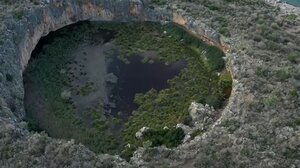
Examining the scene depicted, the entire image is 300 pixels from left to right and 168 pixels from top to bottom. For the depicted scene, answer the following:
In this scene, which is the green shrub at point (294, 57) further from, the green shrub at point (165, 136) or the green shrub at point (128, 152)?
the green shrub at point (128, 152)

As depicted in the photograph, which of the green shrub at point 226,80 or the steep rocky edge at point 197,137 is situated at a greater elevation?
the steep rocky edge at point 197,137

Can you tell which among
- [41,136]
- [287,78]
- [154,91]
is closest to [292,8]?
[287,78]

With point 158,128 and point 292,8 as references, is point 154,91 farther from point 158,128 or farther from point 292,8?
point 292,8

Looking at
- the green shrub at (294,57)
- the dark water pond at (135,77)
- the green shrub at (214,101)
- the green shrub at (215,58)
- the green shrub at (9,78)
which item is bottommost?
the dark water pond at (135,77)

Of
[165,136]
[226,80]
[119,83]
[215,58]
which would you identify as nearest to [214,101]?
[226,80]

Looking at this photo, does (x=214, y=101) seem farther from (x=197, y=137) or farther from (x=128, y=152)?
(x=128, y=152)

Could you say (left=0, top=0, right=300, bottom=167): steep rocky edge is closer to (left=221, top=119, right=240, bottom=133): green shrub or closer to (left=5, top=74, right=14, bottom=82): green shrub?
(left=5, top=74, right=14, bottom=82): green shrub

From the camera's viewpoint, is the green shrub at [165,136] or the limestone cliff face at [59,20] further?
the limestone cliff face at [59,20]

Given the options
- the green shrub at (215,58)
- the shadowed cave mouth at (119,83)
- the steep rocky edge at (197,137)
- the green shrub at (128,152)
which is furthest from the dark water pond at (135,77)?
the steep rocky edge at (197,137)
